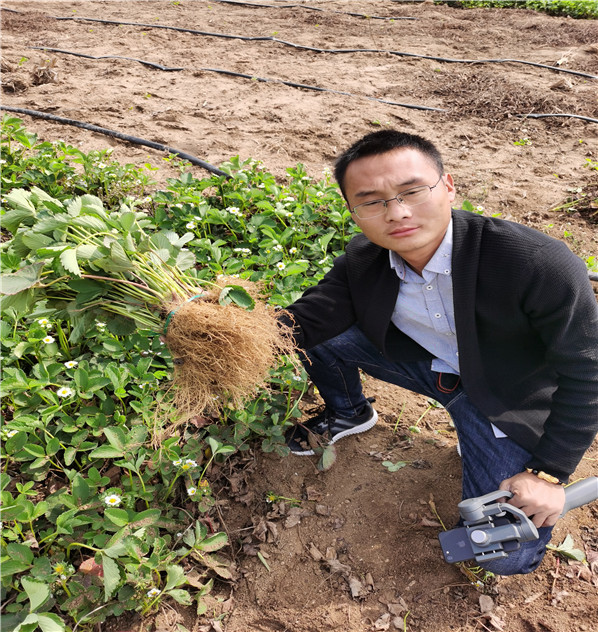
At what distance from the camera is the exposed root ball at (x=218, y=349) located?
5.14ft

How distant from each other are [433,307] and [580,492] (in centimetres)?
71

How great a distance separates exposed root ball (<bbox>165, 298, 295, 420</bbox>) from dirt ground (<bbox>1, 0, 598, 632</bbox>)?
1.62ft

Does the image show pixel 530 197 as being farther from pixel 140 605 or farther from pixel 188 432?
pixel 140 605

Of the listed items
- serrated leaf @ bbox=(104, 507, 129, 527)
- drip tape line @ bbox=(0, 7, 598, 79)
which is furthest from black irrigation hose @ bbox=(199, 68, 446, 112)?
serrated leaf @ bbox=(104, 507, 129, 527)

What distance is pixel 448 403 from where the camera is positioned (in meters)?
1.89

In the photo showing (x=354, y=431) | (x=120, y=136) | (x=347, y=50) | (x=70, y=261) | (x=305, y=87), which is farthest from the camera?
(x=347, y=50)

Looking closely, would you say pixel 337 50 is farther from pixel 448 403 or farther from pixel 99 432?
pixel 99 432

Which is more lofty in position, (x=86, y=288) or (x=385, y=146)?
(x=385, y=146)

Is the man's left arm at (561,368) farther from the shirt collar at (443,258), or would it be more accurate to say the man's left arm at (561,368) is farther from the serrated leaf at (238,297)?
the serrated leaf at (238,297)

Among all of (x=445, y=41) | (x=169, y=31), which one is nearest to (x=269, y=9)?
(x=169, y=31)

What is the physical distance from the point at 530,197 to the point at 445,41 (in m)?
4.30

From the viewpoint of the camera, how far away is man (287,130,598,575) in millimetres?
1477

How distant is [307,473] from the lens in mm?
2072

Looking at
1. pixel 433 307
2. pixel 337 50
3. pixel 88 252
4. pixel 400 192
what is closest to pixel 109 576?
pixel 88 252
